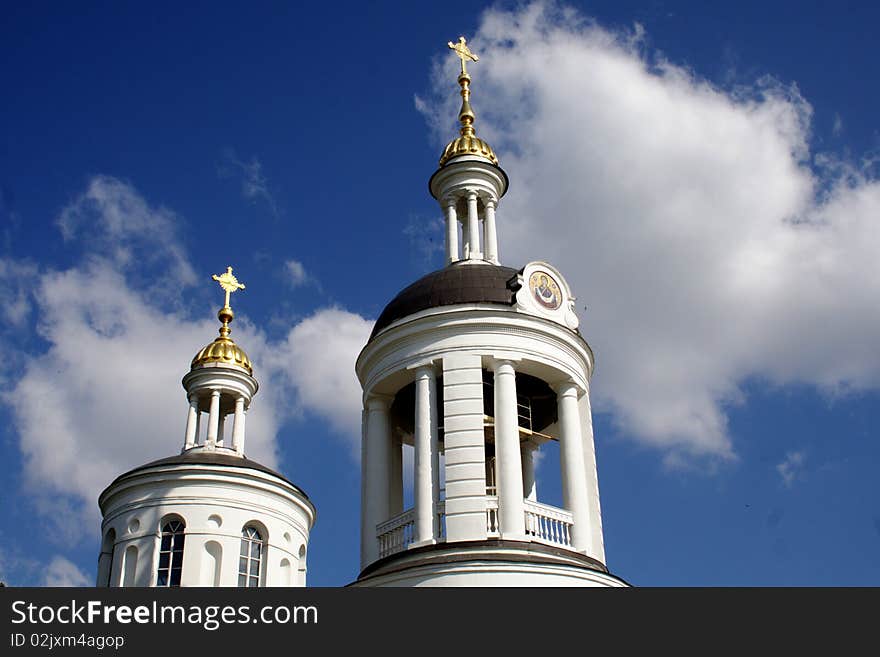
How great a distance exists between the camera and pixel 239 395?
33438 millimetres

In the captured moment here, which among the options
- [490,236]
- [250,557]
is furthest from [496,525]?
[250,557]

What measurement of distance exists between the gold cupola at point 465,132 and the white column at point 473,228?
3.48ft

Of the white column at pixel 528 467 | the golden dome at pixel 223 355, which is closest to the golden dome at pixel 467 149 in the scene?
the white column at pixel 528 467

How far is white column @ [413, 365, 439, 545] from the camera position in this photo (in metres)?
20.1

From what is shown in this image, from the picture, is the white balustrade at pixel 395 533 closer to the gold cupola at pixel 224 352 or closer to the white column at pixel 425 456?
the white column at pixel 425 456

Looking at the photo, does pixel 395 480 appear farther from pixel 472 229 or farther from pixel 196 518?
pixel 196 518

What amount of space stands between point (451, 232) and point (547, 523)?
7.56 metres

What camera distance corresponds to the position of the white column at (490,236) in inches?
982

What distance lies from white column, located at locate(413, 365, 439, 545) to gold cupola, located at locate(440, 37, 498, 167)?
636 cm

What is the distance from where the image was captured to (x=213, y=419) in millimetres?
32594

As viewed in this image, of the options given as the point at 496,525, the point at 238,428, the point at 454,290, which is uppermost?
the point at 238,428
